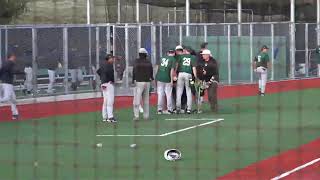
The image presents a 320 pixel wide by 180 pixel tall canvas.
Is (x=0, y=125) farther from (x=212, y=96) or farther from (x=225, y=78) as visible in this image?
(x=225, y=78)

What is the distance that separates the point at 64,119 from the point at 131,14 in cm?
865

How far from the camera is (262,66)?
730 inches

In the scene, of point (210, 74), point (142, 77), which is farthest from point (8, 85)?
point (210, 74)

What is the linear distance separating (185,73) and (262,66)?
3.72 metres

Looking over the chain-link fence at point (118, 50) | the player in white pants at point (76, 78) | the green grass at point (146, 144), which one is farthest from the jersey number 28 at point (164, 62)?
the player in white pants at point (76, 78)

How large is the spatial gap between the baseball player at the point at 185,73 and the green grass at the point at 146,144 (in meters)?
0.52

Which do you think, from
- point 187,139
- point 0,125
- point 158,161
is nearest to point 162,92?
point 0,125

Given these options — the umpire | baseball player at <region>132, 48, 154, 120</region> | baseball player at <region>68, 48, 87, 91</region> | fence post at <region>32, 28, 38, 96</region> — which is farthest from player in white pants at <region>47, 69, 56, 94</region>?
baseball player at <region>132, 48, 154, 120</region>

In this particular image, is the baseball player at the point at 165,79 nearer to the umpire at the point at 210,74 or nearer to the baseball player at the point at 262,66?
the umpire at the point at 210,74

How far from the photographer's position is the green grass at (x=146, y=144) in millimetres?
8555

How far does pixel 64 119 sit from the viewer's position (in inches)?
563

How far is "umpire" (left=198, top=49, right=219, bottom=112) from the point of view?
50.3ft

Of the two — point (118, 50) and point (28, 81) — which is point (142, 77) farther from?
point (118, 50)

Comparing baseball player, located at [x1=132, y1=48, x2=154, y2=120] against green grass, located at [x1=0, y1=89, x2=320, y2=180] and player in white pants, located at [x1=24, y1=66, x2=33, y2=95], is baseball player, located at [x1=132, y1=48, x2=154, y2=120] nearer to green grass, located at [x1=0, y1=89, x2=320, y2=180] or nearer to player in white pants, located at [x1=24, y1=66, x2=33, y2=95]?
green grass, located at [x1=0, y1=89, x2=320, y2=180]
